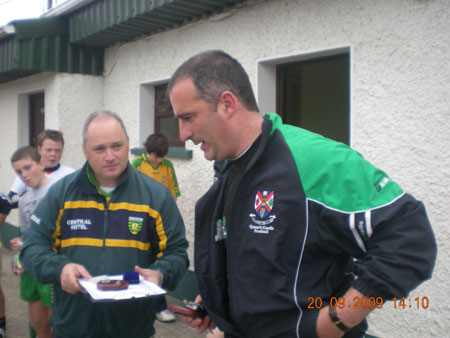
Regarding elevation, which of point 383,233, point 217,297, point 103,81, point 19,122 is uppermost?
point 103,81

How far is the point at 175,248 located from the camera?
7.67 feet

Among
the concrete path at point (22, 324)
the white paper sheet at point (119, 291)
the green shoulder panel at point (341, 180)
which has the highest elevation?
the green shoulder panel at point (341, 180)

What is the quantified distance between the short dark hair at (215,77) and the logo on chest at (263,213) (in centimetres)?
35

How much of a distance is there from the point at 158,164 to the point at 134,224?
3.00m

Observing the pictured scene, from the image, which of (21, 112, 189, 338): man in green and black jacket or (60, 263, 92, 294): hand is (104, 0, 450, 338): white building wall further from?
(60, 263, 92, 294): hand

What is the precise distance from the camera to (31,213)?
3.70 meters

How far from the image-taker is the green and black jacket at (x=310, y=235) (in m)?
1.29

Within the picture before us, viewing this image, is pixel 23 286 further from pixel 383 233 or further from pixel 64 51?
pixel 64 51

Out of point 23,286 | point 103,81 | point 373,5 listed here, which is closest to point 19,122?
point 103,81

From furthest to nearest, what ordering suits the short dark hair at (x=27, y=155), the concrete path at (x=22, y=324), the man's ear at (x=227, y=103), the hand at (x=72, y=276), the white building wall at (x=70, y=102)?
the white building wall at (x=70, y=102)
the concrete path at (x=22, y=324)
the short dark hair at (x=27, y=155)
the hand at (x=72, y=276)
the man's ear at (x=227, y=103)

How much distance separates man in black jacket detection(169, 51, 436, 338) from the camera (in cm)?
130

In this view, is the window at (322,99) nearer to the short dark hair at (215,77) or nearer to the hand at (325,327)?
the short dark hair at (215,77)

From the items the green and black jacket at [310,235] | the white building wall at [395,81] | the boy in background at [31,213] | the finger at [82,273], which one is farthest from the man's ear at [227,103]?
the boy in background at [31,213]

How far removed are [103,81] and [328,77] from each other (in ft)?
11.7
